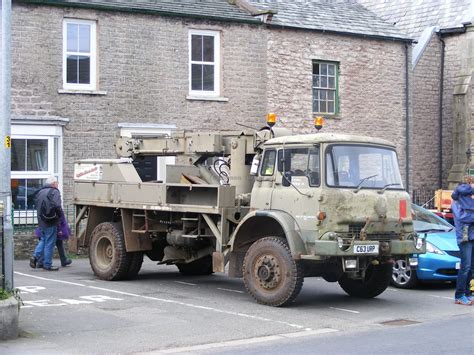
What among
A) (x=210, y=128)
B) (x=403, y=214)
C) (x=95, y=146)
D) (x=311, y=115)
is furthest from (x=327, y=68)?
(x=403, y=214)

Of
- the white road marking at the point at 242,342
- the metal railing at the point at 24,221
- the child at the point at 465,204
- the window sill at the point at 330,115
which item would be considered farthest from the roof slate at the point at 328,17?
the white road marking at the point at 242,342

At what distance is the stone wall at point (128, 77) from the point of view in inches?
777

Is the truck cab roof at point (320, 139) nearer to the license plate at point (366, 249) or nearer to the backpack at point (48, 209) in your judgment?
the license plate at point (366, 249)

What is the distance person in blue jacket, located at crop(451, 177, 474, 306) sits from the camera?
42.0 ft

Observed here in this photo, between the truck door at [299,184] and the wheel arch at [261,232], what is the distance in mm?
157

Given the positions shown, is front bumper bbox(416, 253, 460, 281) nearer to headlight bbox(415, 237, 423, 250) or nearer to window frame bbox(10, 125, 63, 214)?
headlight bbox(415, 237, 423, 250)

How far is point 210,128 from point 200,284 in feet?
26.3

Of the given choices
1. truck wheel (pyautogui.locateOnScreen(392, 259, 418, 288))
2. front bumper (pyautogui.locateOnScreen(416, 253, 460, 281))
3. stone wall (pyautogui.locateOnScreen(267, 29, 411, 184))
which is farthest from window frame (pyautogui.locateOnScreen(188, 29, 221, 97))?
front bumper (pyautogui.locateOnScreen(416, 253, 460, 281))

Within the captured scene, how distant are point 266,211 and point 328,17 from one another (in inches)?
543

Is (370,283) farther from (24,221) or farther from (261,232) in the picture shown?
(24,221)

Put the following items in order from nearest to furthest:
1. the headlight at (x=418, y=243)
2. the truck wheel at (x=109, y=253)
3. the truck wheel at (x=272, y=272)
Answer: the truck wheel at (x=272, y=272) < the headlight at (x=418, y=243) < the truck wheel at (x=109, y=253)

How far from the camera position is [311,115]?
2420cm

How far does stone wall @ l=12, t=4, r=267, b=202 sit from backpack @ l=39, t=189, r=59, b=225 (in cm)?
357

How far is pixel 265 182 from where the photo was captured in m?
12.9
